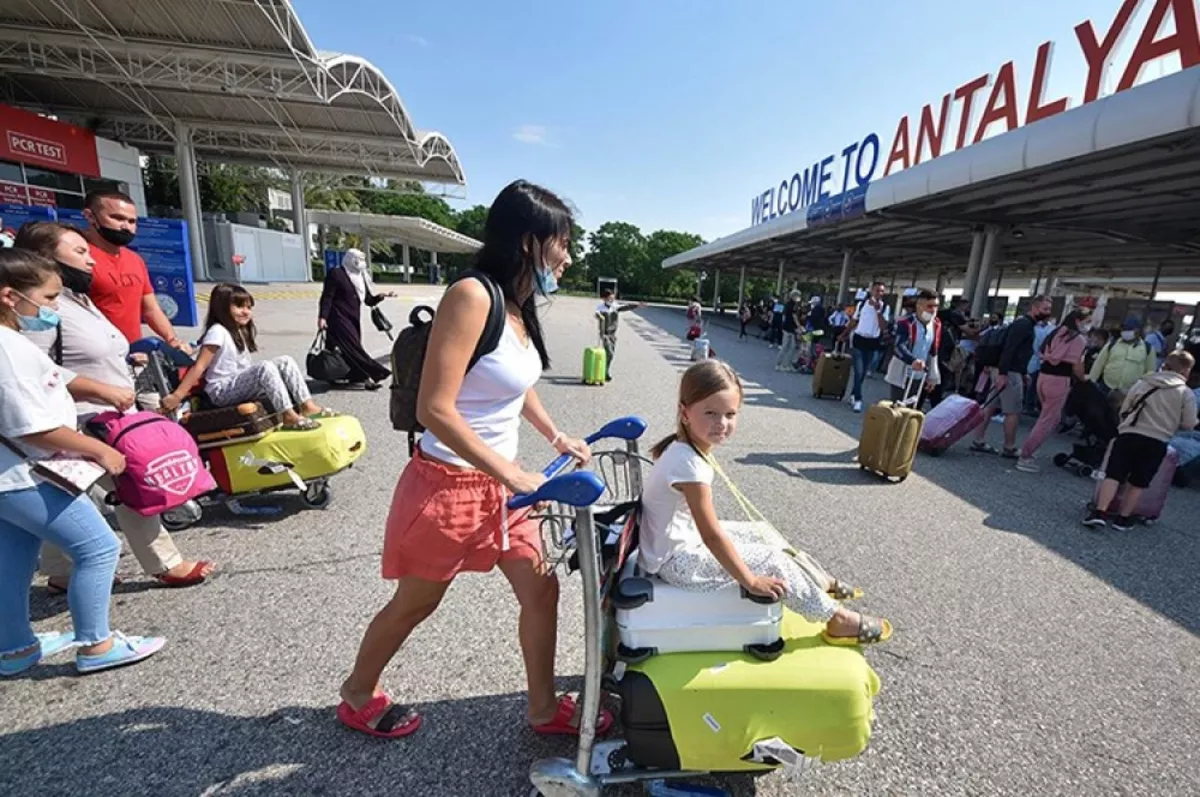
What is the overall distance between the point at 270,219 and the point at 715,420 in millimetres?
42668

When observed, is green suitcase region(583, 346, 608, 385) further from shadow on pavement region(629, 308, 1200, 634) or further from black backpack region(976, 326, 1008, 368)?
black backpack region(976, 326, 1008, 368)

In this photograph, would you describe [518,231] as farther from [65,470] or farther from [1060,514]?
[1060,514]

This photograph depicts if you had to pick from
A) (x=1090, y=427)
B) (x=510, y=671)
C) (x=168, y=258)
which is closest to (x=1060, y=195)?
(x=1090, y=427)

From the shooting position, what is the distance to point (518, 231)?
159cm

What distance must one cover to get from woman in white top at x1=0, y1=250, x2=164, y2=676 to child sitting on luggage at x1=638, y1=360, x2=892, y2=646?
6.77 feet

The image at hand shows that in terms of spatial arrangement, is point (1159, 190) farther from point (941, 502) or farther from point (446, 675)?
point (446, 675)

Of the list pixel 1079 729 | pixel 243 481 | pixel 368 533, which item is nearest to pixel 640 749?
pixel 1079 729

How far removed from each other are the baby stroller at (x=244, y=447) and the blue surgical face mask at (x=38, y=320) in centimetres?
132

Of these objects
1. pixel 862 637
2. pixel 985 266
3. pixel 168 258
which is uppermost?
pixel 985 266

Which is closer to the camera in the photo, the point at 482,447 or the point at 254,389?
the point at 482,447

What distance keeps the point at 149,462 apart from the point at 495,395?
Answer: 1.95m

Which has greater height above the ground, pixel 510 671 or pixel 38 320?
pixel 38 320

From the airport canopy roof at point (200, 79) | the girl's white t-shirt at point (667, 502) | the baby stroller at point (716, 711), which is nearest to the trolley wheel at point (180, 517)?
the baby stroller at point (716, 711)

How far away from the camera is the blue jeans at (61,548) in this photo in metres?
1.93
